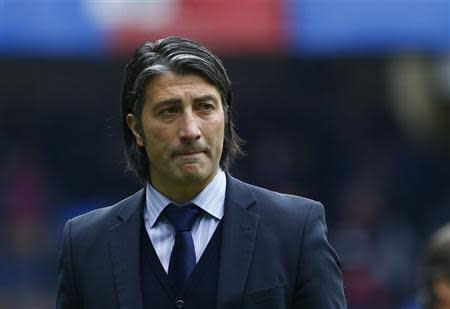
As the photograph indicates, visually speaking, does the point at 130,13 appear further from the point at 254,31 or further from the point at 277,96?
the point at 277,96

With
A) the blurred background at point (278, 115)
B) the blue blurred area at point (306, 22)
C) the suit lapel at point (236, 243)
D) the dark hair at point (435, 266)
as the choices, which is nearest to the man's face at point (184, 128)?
the suit lapel at point (236, 243)

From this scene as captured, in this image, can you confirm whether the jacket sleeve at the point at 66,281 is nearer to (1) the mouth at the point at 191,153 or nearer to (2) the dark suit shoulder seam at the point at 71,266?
(2) the dark suit shoulder seam at the point at 71,266

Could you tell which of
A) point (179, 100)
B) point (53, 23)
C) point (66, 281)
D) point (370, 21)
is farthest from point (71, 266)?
point (370, 21)

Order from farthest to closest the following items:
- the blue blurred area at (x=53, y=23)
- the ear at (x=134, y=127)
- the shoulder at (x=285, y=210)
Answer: the blue blurred area at (x=53, y=23) → the ear at (x=134, y=127) → the shoulder at (x=285, y=210)

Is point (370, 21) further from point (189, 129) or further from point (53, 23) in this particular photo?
point (189, 129)

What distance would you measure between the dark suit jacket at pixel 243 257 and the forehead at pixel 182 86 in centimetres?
29

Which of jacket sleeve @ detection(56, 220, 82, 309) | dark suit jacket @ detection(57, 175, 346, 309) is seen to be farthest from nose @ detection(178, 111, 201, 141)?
jacket sleeve @ detection(56, 220, 82, 309)

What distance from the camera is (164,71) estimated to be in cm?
351

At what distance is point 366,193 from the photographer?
43.2ft

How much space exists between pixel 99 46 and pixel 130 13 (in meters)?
0.48

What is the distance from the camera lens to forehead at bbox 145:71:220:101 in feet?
11.3

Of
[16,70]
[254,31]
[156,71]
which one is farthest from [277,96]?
[156,71]

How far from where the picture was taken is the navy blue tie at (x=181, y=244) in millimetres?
3408

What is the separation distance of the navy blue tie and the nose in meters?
0.22
